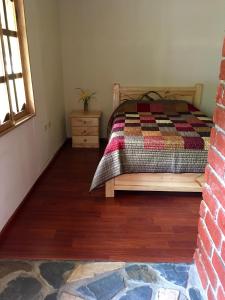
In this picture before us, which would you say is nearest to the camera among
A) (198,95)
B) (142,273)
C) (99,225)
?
(142,273)

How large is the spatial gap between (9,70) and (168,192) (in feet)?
6.27

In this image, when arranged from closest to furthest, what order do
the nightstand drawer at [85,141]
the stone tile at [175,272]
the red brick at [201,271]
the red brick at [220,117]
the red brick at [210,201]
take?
the red brick at [220,117]
the red brick at [210,201]
the red brick at [201,271]
the stone tile at [175,272]
the nightstand drawer at [85,141]

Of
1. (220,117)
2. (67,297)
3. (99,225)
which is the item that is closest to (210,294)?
(67,297)

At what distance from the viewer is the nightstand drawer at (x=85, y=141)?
12.9 ft

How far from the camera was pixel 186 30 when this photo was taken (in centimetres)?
372

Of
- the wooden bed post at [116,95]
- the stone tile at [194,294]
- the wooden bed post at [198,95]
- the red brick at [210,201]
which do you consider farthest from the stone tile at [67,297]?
Answer: the wooden bed post at [198,95]

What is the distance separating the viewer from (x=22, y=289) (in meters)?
1.55

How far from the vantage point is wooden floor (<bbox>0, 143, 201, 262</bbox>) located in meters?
1.85

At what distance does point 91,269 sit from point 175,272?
1.77ft

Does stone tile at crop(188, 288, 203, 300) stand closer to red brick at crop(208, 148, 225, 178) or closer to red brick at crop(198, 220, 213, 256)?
red brick at crop(198, 220, 213, 256)

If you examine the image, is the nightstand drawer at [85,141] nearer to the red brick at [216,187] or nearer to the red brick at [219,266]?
the red brick at [216,187]

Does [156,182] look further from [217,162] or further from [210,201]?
[217,162]

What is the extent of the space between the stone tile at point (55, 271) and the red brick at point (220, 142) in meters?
1.20

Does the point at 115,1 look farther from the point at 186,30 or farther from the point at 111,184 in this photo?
the point at 111,184
